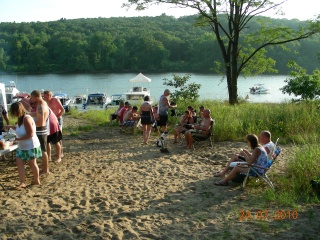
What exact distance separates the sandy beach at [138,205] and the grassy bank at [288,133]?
39 centimetres

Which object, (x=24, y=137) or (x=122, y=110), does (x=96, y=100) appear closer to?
(x=122, y=110)

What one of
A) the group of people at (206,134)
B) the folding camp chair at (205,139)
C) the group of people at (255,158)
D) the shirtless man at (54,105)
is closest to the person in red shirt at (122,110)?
the group of people at (206,134)

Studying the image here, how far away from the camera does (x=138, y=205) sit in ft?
15.4

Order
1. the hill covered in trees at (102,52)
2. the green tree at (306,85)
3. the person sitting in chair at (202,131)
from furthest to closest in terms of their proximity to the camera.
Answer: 1. the hill covered in trees at (102,52)
2. the green tree at (306,85)
3. the person sitting in chair at (202,131)

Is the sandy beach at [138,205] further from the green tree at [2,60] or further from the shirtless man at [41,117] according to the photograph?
the green tree at [2,60]

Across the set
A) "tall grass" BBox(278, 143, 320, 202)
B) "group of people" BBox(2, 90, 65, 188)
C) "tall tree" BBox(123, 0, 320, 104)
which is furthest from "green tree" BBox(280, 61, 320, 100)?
"group of people" BBox(2, 90, 65, 188)

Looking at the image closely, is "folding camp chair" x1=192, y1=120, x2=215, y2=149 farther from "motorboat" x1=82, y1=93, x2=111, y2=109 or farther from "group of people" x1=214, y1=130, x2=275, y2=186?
"motorboat" x1=82, y1=93, x2=111, y2=109

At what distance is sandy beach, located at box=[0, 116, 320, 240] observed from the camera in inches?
154

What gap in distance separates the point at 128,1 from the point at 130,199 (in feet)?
41.4

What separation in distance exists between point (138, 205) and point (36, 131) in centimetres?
215

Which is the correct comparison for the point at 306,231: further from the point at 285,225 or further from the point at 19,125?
the point at 19,125
